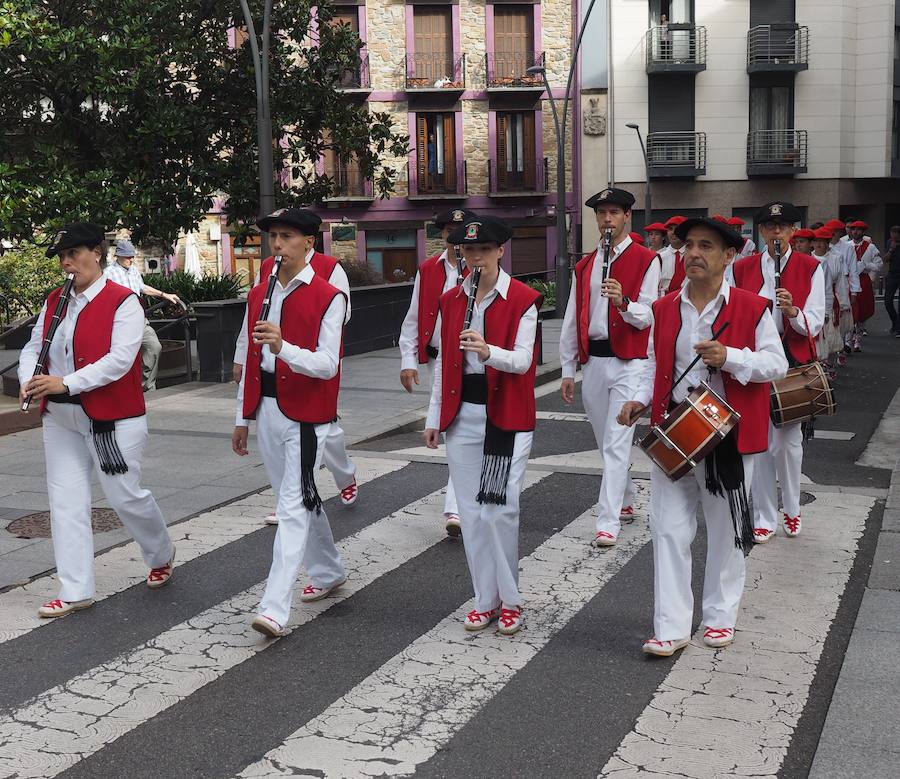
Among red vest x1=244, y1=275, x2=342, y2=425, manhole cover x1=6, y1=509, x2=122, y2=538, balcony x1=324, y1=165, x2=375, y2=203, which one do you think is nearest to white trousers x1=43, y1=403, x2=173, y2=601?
red vest x1=244, y1=275, x2=342, y2=425

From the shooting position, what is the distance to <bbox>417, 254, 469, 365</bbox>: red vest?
24.4ft

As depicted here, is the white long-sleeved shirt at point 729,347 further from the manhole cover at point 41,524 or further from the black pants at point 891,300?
the black pants at point 891,300

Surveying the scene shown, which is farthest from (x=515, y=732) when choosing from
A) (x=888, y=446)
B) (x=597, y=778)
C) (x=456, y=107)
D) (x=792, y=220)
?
(x=456, y=107)

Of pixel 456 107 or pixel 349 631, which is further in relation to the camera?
pixel 456 107

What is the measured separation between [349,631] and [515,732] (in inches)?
53.4

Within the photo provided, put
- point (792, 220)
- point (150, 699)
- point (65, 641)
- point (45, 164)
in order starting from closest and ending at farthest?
point (150, 699), point (65, 641), point (792, 220), point (45, 164)

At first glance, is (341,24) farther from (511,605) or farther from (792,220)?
(511,605)

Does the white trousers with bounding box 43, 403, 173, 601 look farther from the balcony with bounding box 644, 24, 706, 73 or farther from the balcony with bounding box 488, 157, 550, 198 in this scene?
the balcony with bounding box 644, 24, 706, 73

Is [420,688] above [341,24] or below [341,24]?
below

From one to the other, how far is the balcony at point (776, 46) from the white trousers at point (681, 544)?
35.2 metres

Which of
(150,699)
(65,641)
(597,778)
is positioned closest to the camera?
(597,778)

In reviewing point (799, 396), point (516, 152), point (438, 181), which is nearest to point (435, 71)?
point (438, 181)

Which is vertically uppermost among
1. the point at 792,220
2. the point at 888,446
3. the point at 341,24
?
the point at 341,24

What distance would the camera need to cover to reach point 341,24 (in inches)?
672
